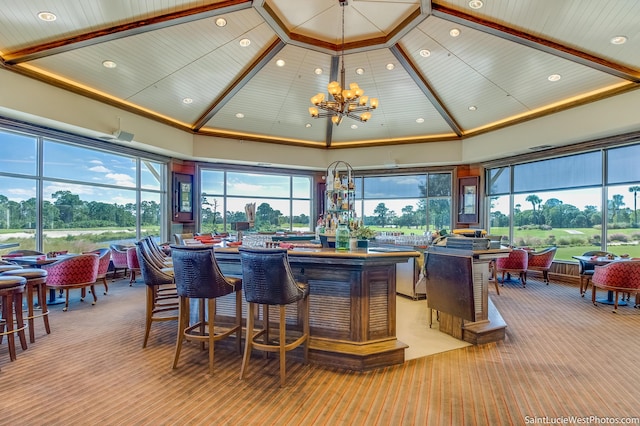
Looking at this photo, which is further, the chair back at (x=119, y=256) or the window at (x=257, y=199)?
the window at (x=257, y=199)

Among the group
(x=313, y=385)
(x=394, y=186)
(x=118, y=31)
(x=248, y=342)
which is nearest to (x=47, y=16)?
(x=118, y=31)

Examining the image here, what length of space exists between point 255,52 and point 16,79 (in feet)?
13.2

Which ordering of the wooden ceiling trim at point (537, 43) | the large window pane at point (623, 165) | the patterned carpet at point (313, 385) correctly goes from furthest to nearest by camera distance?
the large window pane at point (623, 165) → the wooden ceiling trim at point (537, 43) → the patterned carpet at point (313, 385)

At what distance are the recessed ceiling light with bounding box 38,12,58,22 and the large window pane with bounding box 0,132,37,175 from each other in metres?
2.42

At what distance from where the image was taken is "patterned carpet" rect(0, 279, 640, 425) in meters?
2.38

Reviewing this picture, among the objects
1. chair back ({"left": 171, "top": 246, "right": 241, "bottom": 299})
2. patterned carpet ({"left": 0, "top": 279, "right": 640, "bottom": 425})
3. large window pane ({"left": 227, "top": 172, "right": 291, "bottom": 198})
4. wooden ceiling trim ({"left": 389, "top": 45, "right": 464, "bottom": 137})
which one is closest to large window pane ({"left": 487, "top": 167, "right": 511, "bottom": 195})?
wooden ceiling trim ({"left": 389, "top": 45, "right": 464, "bottom": 137})

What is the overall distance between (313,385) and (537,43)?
20.8ft

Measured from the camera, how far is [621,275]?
514 centimetres

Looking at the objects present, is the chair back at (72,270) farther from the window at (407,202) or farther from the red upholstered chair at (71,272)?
the window at (407,202)

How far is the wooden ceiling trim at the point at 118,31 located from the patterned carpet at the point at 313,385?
4.27m

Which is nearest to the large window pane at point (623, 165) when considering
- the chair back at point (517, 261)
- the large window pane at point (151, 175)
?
the chair back at point (517, 261)

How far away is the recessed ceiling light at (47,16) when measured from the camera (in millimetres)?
4586

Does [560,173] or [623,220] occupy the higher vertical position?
[560,173]

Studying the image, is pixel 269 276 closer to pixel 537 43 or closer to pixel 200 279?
pixel 200 279
